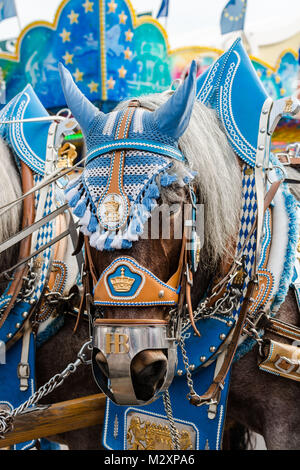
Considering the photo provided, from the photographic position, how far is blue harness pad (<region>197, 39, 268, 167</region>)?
1542 millimetres

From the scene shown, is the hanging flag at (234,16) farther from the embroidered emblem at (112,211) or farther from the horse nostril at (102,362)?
the horse nostril at (102,362)

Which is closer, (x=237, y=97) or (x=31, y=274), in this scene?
(x=237, y=97)

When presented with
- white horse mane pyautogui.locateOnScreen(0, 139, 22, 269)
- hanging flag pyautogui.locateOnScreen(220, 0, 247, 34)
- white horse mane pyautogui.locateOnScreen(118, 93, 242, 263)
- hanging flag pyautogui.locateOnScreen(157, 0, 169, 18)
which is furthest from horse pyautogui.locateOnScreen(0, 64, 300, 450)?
hanging flag pyautogui.locateOnScreen(157, 0, 169, 18)

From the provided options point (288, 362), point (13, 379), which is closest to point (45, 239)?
point (13, 379)

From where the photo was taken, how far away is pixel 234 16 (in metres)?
5.02

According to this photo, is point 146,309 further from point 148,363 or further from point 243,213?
point 243,213

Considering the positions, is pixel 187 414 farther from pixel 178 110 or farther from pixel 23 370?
pixel 178 110

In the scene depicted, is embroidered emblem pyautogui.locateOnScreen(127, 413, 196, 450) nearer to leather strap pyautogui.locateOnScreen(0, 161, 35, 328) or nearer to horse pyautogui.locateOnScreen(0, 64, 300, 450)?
horse pyautogui.locateOnScreen(0, 64, 300, 450)

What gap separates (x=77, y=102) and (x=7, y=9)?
3937 millimetres

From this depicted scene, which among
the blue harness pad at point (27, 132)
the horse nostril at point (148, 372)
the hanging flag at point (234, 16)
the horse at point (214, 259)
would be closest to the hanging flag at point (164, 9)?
the hanging flag at point (234, 16)

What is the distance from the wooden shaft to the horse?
0.52 metres

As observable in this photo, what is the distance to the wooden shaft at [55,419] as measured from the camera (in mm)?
1718

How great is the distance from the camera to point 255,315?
1521 mm

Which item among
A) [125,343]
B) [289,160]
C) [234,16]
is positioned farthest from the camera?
[234,16]
